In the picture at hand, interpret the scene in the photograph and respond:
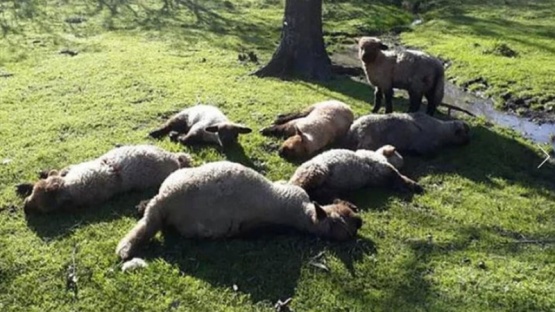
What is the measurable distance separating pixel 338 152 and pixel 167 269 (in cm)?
290

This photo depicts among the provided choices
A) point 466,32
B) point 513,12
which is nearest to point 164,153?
point 466,32

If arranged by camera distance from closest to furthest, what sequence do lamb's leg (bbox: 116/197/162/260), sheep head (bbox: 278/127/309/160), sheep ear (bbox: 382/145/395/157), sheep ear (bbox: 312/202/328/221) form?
1. lamb's leg (bbox: 116/197/162/260)
2. sheep ear (bbox: 312/202/328/221)
3. sheep ear (bbox: 382/145/395/157)
4. sheep head (bbox: 278/127/309/160)

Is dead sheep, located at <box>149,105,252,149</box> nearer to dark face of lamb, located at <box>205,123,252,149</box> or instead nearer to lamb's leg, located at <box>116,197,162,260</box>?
dark face of lamb, located at <box>205,123,252,149</box>

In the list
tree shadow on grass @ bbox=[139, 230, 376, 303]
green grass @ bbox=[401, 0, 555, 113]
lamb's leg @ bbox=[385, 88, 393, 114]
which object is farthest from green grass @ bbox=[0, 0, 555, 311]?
green grass @ bbox=[401, 0, 555, 113]

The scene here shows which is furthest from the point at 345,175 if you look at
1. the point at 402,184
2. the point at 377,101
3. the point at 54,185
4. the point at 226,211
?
the point at 377,101

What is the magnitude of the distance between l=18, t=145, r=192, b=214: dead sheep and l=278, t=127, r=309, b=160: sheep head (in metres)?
1.47

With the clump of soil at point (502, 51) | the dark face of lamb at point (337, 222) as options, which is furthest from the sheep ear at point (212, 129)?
the clump of soil at point (502, 51)

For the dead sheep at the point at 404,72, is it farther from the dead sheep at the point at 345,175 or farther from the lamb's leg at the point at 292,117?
the dead sheep at the point at 345,175

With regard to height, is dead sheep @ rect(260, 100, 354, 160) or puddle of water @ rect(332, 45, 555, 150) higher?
dead sheep @ rect(260, 100, 354, 160)

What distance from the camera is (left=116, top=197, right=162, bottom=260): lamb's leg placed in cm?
654

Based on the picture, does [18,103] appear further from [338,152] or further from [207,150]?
[338,152]

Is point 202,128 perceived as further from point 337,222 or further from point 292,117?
point 337,222

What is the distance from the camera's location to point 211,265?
6430 mm

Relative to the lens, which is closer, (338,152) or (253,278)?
Result: (253,278)
